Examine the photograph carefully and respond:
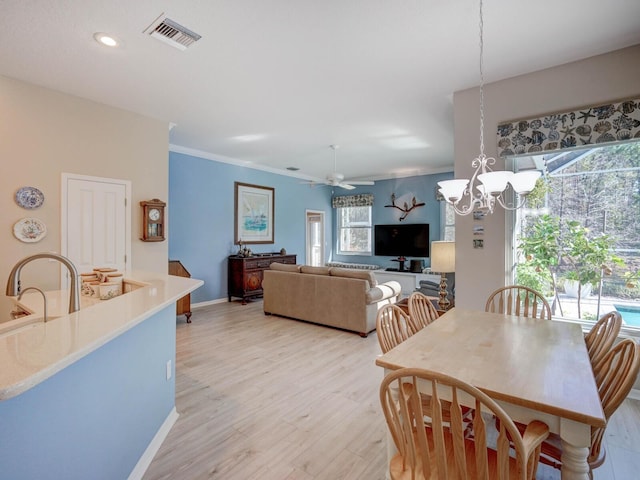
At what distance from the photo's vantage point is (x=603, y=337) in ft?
6.18

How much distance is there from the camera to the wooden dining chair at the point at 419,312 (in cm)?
240

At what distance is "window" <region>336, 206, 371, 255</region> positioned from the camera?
28.0ft

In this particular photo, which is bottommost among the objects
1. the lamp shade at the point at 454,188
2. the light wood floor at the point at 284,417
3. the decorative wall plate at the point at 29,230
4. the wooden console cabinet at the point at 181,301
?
the light wood floor at the point at 284,417

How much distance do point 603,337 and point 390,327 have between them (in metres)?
1.24

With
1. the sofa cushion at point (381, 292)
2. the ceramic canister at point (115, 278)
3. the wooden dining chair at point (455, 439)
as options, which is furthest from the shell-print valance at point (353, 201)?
the wooden dining chair at point (455, 439)

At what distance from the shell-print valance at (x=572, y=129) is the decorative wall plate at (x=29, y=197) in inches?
187

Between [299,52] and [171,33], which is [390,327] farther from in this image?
[171,33]

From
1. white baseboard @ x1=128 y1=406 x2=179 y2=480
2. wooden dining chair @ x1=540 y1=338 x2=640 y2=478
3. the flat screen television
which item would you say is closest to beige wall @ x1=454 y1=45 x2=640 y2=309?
wooden dining chair @ x1=540 y1=338 x2=640 y2=478

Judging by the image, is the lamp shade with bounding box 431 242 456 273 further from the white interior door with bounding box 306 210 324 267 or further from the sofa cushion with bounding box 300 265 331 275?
the white interior door with bounding box 306 210 324 267

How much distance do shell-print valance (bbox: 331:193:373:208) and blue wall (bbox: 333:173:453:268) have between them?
14cm

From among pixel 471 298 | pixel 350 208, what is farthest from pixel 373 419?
pixel 350 208

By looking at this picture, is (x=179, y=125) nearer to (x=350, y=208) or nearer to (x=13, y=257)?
(x=13, y=257)

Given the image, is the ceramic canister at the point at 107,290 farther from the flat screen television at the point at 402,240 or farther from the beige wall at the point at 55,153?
the flat screen television at the point at 402,240

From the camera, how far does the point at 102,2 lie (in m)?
2.12
